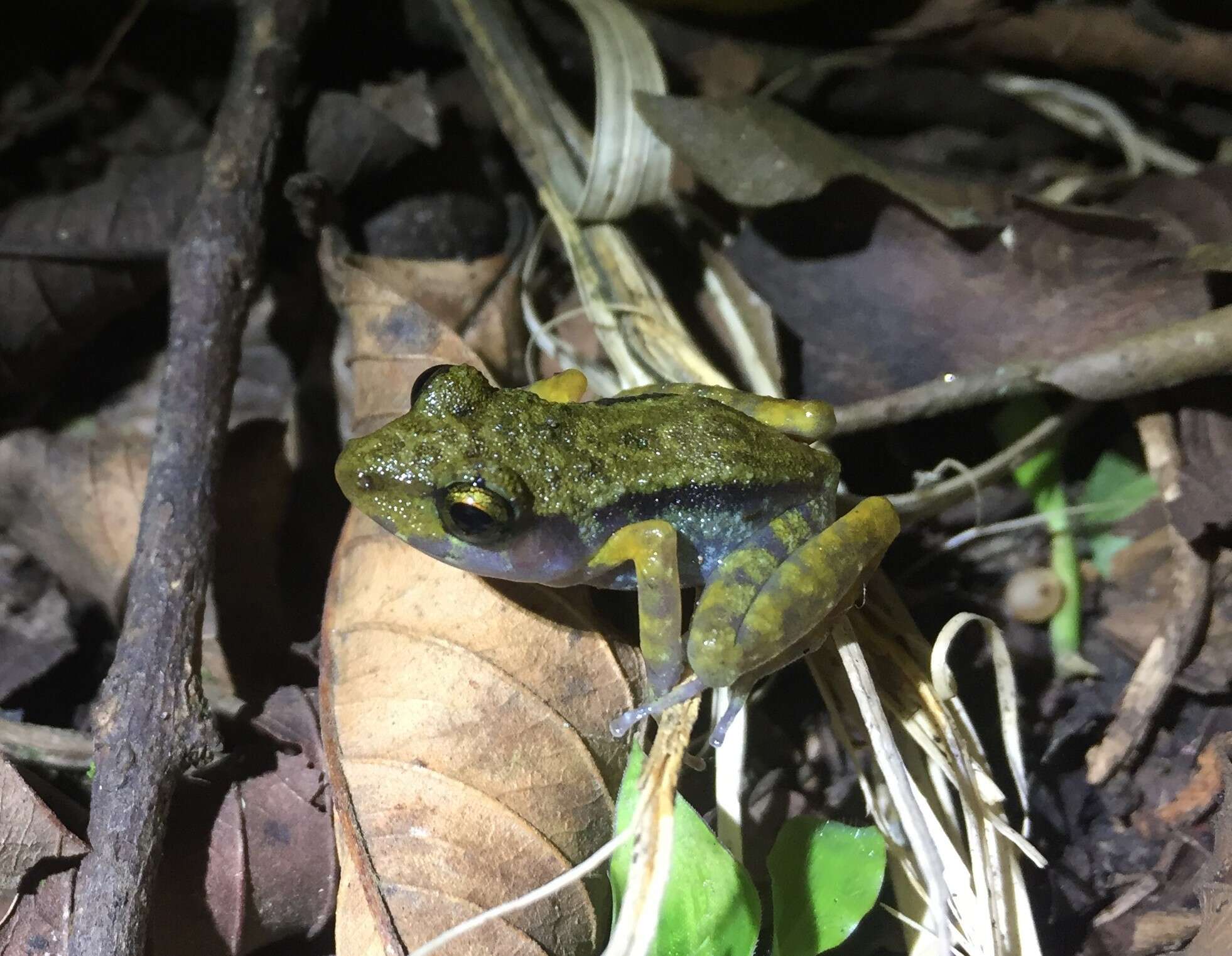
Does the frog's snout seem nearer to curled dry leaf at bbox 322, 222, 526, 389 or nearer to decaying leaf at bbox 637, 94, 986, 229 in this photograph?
curled dry leaf at bbox 322, 222, 526, 389

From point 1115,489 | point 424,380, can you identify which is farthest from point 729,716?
point 1115,489

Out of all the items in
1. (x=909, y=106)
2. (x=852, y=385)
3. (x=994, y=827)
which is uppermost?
(x=909, y=106)

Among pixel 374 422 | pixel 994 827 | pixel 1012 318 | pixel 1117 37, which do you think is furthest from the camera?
pixel 1117 37

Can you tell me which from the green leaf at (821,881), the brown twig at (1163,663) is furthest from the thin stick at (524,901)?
the brown twig at (1163,663)

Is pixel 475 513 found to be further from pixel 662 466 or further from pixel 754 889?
pixel 754 889

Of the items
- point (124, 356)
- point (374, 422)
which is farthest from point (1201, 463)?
point (124, 356)

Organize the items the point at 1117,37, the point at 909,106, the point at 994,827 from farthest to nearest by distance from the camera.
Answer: the point at 909,106 < the point at 1117,37 < the point at 994,827

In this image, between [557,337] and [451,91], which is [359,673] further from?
[451,91]
